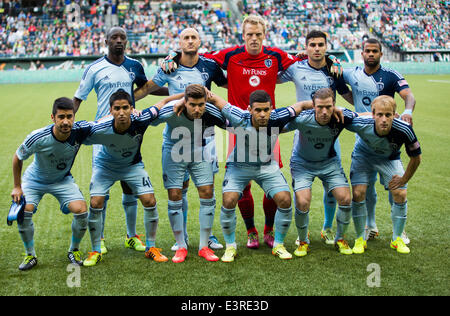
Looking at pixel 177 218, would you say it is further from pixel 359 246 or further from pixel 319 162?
pixel 359 246

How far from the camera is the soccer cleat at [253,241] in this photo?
233 inches

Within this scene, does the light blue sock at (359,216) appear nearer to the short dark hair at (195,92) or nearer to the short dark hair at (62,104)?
the short dark hair at (195,92)

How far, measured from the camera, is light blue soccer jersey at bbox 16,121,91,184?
17.0 ft

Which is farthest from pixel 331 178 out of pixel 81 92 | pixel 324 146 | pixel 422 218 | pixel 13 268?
pixel 13 268

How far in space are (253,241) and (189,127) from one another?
1.58 metres

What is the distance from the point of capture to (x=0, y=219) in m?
7.07

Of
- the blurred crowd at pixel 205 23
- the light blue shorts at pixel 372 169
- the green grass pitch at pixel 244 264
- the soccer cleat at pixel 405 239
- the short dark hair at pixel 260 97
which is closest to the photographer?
the green grass pitch at pixel 244 264

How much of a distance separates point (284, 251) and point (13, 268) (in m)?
2.91

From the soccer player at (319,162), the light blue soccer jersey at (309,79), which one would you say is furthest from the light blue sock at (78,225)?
the light blue soccer jersey at (309,79)

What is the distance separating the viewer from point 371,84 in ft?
20.1

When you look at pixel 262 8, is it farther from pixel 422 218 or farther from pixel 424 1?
pixel 422 218

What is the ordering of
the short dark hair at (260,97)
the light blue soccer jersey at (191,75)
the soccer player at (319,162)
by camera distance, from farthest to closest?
the light blue soccer jersey at (191,75), the soccer player at (319,162), the short dark hair at (260,97)

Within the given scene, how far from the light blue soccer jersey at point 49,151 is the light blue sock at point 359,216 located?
3.11m

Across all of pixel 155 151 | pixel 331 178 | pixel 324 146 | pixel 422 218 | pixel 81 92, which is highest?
pixel 81 92
